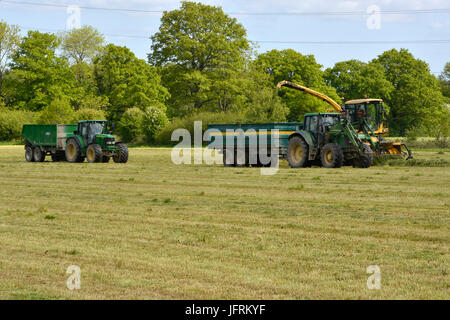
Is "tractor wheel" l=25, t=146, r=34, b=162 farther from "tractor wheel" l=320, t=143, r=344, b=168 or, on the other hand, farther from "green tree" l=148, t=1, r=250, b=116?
"green tree" l=148, t=1, r=250, b=116

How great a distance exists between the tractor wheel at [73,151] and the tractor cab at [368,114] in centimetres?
1294

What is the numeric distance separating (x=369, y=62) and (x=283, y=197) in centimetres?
7156

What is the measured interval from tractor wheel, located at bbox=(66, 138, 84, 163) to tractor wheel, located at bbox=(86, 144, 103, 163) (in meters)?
0.68

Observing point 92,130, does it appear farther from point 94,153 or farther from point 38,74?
point 38,74

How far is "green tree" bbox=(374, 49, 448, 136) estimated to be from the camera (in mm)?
78500

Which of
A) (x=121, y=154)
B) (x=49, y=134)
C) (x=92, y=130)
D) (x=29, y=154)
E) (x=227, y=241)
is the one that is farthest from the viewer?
(x=29, y=154)

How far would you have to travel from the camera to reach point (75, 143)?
30.9 meters

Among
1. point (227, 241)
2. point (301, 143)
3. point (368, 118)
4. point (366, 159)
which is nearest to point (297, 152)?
point (301, 143)

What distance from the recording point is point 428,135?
4675 cm

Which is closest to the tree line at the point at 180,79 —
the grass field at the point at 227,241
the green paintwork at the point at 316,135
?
the green paintwork at the point at 316,135

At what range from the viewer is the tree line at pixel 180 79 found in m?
64.0

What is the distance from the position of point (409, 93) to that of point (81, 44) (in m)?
40.9

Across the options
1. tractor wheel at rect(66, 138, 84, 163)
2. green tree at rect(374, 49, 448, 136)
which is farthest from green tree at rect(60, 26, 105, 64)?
Result: tractor wheel at rect(66, 138, 84, 163)

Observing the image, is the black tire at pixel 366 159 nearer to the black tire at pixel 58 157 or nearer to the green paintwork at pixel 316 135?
the green paintwork at pixel 316 135
